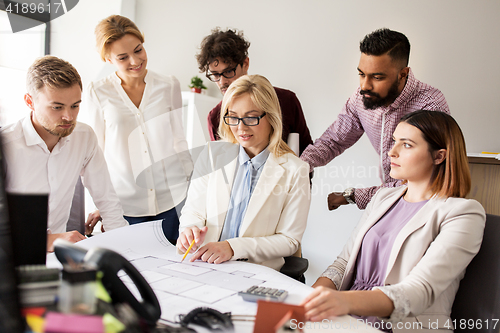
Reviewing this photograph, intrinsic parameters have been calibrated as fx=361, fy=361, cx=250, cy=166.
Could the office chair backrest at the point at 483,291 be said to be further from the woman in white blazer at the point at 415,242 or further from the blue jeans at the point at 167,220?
the blue jeans at the point at 167,220

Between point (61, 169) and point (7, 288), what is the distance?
1.28 meters

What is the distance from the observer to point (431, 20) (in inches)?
111

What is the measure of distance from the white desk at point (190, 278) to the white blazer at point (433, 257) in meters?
0.28

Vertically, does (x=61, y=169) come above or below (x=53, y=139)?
below

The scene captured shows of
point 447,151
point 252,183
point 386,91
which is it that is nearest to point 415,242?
point 447,151

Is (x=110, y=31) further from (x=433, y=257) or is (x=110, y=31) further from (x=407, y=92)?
(x=433, y=257)

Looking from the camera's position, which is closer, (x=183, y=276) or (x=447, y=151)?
(x=183, y=276)

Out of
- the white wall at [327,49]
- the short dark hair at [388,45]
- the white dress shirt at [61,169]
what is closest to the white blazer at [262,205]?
the white dress shirt at [61,169]

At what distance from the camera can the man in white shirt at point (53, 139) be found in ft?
4.40

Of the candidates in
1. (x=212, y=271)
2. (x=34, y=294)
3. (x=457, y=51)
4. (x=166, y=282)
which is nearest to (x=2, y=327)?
(x=34, y=294)

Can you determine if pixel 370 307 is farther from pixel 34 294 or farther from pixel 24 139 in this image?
pixel 24 139

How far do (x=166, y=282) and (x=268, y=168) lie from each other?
0.73 meters

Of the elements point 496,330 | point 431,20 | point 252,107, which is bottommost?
point 496,330

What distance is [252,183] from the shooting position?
1584 mm
